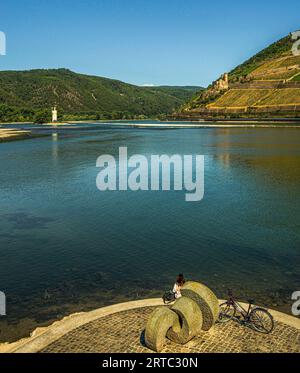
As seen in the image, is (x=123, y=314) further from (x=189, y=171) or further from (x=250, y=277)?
(x=189, y=171)

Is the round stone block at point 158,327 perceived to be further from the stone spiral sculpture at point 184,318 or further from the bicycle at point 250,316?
the bicycle at point 250,316

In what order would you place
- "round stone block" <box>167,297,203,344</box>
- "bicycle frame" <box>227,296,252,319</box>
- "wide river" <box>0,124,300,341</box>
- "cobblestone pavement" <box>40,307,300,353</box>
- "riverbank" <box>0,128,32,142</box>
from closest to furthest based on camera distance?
"cobblestone pavement" <box>40,307,300,353</box> → "round stone block" <box>167,297,203,344</box> → "bicycle frame" <box>227,296,252,319</box> → "wide river" <box>0,124,300,341</box> → "riverbank" <box>0,128,32,142</box>

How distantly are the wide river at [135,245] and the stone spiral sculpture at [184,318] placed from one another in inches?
184

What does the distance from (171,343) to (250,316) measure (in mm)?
3314

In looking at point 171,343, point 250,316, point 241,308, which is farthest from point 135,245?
point 171,343

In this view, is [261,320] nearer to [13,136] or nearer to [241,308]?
[241,308]

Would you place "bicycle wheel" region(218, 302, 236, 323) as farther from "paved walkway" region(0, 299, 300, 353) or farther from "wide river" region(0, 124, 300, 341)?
"wide river" region(0, 124, 300, 341)

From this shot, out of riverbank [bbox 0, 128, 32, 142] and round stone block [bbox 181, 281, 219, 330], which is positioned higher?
riverbank [bbox 0, 128, 32, 142]

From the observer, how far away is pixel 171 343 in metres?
13.6

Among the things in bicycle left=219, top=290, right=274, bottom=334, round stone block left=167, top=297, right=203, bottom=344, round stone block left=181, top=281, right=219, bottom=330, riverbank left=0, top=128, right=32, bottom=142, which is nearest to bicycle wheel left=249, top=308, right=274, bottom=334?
bicycle left=219, top=290, right=274, bottom=334

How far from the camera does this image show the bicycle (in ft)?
47.8

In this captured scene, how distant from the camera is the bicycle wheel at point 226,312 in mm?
15273

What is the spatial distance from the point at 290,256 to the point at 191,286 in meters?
11.4

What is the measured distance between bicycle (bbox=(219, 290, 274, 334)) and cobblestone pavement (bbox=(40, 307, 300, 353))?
0.28 m
